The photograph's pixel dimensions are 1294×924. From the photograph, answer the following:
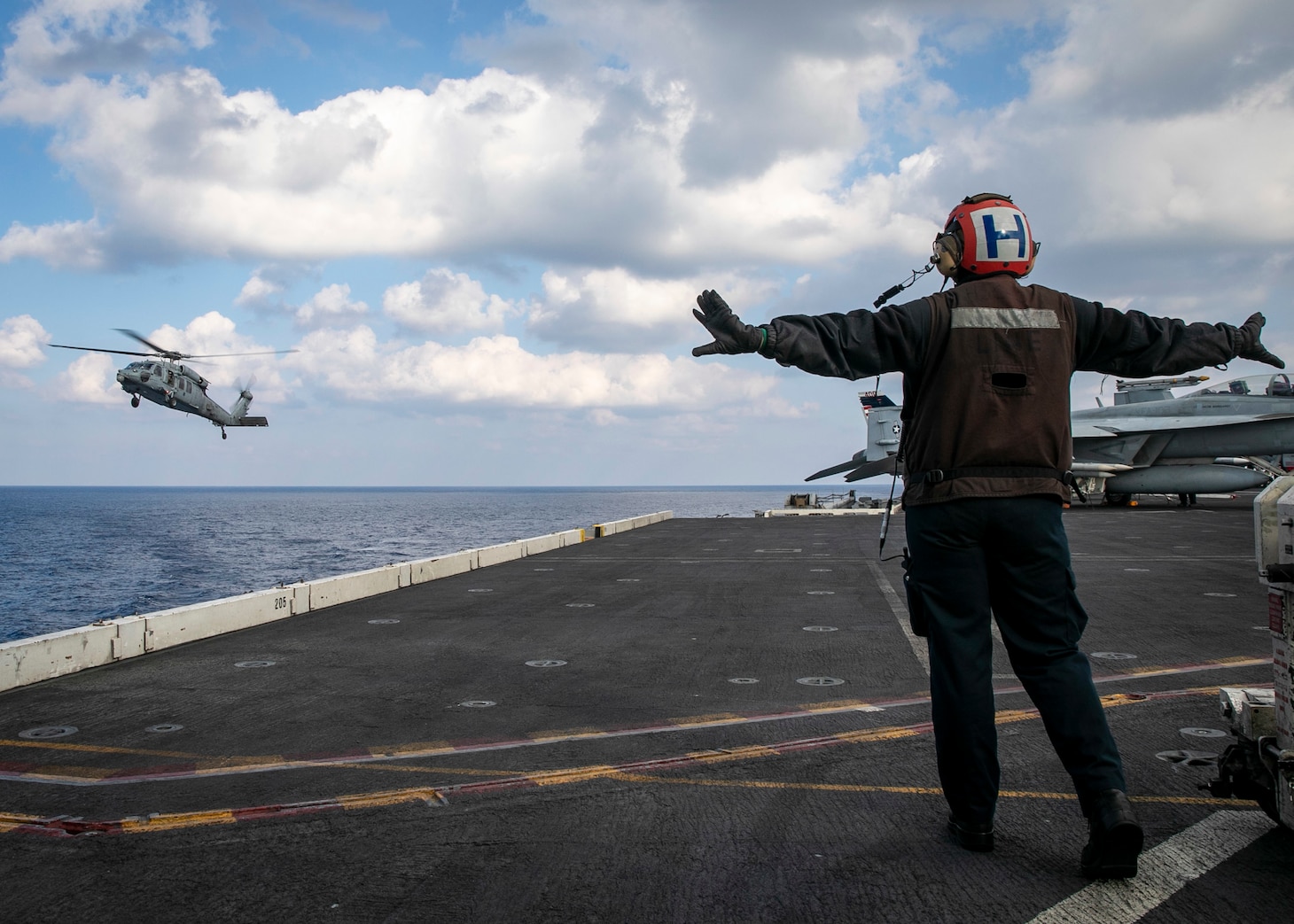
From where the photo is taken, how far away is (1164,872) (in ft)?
10.0

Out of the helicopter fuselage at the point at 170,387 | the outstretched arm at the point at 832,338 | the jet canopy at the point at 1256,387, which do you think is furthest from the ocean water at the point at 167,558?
the jet canopy at the point at 1256,387

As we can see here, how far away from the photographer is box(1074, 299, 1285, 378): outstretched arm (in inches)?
147

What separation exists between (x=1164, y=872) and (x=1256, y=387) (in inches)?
1511

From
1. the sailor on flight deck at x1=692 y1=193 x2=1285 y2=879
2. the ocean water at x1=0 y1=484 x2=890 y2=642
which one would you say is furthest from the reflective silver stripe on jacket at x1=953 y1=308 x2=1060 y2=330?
the ocean water at x1=0 y1=484 x2=890 y2=642

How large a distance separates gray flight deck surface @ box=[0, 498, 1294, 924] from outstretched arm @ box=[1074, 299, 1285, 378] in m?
1.87

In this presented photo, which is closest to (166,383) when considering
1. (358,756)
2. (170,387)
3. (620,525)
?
(170,387)

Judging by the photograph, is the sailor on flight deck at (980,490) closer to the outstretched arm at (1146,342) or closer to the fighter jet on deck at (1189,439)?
the outstretched arm at (1146,342)

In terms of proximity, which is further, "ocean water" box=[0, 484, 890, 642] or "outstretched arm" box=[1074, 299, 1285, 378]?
"ocean water" box=[0, 484, 890, 642]

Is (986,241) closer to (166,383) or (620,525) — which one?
(620,525)

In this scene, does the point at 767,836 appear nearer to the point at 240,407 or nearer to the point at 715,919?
the point at 715,919

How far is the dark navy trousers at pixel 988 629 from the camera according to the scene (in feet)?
10.8

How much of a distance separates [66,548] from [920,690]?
231 feet

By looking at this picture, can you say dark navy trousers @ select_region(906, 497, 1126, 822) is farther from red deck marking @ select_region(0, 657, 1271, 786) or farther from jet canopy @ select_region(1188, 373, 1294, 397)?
jet canopy @ select_region(1188, 373, 1294, 397)

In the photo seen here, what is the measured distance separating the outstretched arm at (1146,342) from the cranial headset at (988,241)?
0.32m
